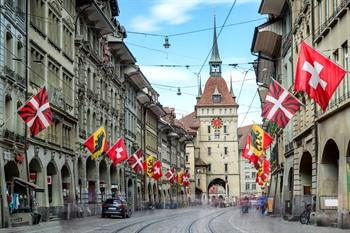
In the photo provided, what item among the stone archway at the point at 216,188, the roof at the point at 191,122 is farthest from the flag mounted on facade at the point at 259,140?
the stone archway at the point at 216,188

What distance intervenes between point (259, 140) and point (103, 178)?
22006 millimetres

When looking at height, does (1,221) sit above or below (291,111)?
below

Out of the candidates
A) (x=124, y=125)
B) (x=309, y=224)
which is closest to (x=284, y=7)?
(x=309, y=224)

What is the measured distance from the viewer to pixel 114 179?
2753 inches

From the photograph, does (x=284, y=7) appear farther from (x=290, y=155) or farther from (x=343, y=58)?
(x=343, y=58)

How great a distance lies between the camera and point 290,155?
4706 cm

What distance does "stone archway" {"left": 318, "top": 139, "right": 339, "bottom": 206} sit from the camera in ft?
112

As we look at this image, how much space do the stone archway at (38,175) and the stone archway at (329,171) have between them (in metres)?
18.0

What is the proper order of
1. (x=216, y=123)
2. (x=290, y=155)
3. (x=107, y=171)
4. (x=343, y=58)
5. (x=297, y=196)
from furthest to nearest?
(x=216, y=123) < (x=107, y=171) < (x=290, y=155) < (x=297, y=196) < (x=343, y=58)

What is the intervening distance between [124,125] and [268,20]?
26461mm

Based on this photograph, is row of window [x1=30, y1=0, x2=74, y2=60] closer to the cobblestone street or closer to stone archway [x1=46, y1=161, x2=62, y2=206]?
stone archway [x1=46, y1=161, x2=62, y2=206]

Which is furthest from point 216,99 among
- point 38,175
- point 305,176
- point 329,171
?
point 329,171

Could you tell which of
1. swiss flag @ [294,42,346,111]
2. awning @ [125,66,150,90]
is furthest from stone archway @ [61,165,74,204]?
swiss flag @ [294,42,346,111]

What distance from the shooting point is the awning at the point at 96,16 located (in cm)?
5616
